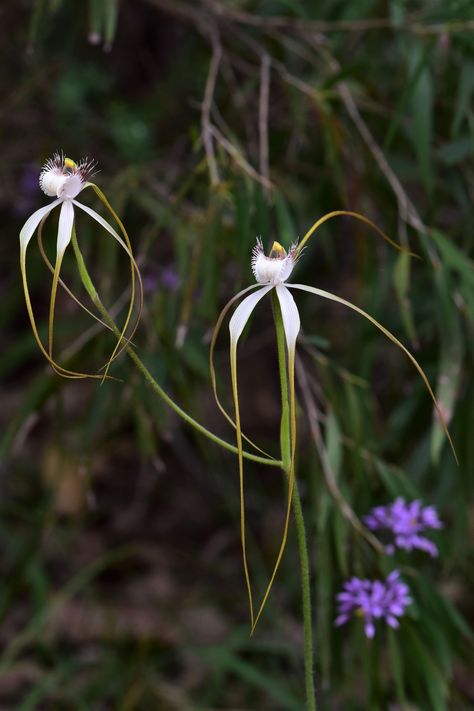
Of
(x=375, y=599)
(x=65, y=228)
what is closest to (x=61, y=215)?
(x=65, y=228)

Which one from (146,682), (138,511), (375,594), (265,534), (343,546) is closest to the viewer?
(375,594)

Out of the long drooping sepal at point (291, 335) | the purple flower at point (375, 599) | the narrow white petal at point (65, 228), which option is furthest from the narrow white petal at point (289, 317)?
the purple flower at point (375, 599)

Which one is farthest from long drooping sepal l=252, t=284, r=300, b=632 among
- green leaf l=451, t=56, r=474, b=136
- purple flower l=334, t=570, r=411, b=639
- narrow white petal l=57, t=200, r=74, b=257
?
green leaf l=451, t=56, r=474, b=136

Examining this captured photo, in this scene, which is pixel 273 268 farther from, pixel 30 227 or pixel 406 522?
pixel 406 522

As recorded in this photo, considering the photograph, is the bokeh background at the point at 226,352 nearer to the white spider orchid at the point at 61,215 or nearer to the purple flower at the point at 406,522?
the purple flower at the point at 406,522

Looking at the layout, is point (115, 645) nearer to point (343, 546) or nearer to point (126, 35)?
point (343, 546)

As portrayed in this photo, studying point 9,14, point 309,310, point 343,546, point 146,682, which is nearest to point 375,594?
point 343,546
